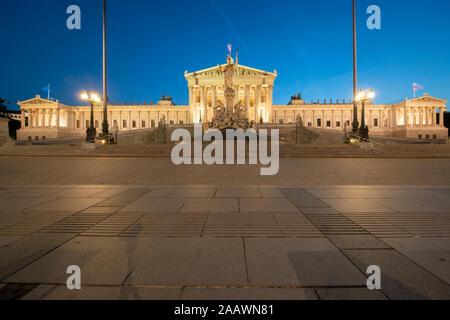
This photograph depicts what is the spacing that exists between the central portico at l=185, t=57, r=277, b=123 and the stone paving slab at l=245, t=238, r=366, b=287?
6438cm

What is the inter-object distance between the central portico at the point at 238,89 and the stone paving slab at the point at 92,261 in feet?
211

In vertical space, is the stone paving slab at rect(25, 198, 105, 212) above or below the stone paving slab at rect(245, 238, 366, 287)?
above

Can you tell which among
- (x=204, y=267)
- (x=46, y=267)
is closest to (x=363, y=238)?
(x=204, y=267)

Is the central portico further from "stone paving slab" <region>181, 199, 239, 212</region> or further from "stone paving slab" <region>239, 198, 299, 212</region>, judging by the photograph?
"stone paving slab" <region>181, 199, 239, 212</region>

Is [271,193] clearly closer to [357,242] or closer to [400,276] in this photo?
[357,242]

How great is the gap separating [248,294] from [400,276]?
1.47 m

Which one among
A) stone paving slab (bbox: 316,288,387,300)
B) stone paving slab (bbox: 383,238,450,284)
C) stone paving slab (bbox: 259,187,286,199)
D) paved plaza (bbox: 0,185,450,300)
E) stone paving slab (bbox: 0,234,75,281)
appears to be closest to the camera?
stone paving slab (bbox: 316,288,387,300)

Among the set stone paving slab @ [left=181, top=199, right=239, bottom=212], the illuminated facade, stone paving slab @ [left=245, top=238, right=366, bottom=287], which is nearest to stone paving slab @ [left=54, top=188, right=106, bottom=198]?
stone paving slab @ [left=181, top=199, right=239, bottom=212]

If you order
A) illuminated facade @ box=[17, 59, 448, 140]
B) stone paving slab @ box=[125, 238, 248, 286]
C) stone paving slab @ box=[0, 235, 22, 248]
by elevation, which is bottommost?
stone paving slab @ box=[125, 238, 248, 286]

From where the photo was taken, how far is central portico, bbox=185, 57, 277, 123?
66.9 meters
